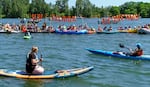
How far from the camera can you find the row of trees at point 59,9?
138m

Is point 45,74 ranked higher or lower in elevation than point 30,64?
lower

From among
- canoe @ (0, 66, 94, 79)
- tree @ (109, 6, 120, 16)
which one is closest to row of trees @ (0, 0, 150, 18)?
tree @ (109, 6, 120, 16)

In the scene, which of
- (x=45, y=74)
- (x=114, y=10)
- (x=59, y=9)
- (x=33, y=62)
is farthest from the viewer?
(x=114, y=10)

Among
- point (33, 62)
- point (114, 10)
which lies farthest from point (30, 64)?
point (114, 10)

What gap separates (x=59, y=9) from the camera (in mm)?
148125

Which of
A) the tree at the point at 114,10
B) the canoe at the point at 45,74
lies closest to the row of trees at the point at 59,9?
the tree at the point at 114,10

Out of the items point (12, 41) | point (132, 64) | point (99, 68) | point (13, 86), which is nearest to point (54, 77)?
point (13, 86)

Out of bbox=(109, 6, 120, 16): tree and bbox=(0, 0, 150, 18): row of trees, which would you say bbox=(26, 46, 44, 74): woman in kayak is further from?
bbox=(109, 6, 120, 16): tree

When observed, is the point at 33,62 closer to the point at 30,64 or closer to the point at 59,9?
the point at 30,64

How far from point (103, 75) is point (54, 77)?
9.80ft

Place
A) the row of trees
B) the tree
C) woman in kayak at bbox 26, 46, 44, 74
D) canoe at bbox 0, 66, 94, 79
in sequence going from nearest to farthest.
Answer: woman in kayak at bbox 26, 46, 44, 74 → canoe at bbox 0, 66, 94, 79 → the row of trees → the tree

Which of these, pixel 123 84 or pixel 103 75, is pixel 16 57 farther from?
pixel 123 84

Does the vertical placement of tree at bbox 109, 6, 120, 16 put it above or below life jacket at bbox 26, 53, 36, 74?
below

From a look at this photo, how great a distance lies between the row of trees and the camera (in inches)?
5443
